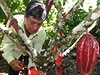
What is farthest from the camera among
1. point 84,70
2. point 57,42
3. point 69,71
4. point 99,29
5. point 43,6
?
point 99,29

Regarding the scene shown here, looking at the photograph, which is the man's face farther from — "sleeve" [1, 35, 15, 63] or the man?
"sleeve" [1, 35, 15, 63]

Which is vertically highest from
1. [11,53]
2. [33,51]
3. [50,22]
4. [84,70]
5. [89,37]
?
[50,22]

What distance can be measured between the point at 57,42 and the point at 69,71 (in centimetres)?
306

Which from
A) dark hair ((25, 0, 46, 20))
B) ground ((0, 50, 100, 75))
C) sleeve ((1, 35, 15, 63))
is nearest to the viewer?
dark hair ((25, 0, 46, 20))

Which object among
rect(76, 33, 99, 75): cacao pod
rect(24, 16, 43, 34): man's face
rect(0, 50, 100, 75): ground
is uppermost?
rect(0, 50, 100, 75): ground

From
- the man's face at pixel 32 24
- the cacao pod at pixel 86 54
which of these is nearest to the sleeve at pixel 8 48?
the man's face at pixel 32 24

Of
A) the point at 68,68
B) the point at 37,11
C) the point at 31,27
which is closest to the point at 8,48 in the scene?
the point at 31,27

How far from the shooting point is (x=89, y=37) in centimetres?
134

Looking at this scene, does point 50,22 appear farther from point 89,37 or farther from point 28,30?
Result: point 89,37

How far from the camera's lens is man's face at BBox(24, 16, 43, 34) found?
1900 millimetres

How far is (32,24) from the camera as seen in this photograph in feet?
6.42

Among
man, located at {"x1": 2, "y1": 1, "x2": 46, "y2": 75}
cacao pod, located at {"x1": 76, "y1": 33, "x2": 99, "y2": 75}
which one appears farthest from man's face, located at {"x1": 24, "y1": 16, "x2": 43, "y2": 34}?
cacao pod, located at {"x1": 76, "y1": 33, "x2": 99, "y2": 75}

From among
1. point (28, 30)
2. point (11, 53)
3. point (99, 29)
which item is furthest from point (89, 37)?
point (99, 29)

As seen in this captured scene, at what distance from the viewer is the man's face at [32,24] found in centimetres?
190
